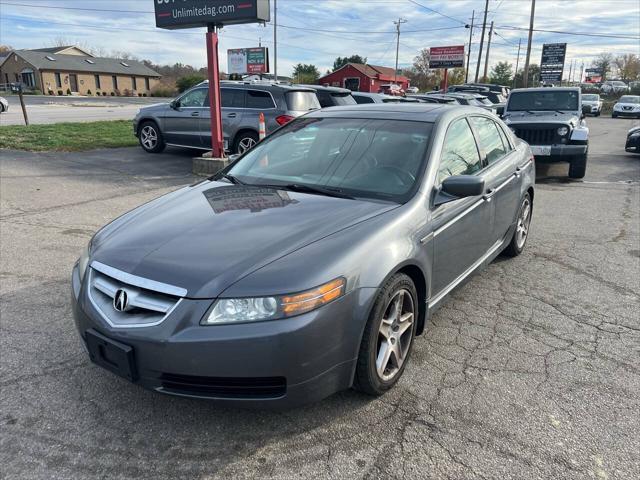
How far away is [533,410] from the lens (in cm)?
284

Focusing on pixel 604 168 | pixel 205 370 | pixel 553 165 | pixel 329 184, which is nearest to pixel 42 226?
pixel 329 184

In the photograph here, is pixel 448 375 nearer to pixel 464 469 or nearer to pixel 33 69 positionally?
pixel 464 469

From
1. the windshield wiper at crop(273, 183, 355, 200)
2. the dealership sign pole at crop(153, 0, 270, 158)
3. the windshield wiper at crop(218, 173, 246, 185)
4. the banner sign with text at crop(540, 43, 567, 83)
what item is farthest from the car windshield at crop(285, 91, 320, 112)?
the banner sign with text at crop(540, 43, 567, 83)

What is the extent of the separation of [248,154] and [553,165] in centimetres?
964

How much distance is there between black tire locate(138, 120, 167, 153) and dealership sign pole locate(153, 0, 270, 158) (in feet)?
8.79

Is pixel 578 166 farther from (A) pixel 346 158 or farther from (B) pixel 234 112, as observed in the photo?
(A) pixel 346 158

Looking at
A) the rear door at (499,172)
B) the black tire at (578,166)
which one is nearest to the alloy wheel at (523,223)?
the rear door at (499,172)

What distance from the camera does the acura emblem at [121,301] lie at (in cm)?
248

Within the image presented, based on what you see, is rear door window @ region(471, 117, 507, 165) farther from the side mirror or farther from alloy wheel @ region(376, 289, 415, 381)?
alloy wheel @ region(376, 289, 415, 381)

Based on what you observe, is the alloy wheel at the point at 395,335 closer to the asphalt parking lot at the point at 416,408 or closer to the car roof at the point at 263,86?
the asphalt parking lot at the point at 416,408

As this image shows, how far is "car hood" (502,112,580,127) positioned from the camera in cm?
1063

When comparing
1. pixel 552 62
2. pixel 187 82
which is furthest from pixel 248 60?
pixel 552 62

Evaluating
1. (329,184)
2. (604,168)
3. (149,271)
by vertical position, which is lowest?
(604,168)

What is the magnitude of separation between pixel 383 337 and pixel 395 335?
0.12m
